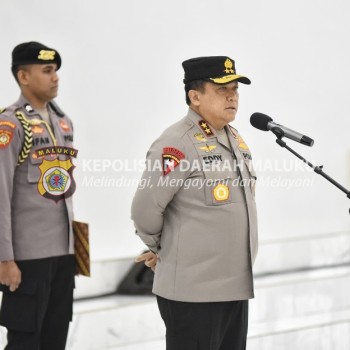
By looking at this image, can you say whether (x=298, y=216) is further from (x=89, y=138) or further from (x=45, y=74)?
(x=45, y=74)

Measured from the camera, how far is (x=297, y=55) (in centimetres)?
430

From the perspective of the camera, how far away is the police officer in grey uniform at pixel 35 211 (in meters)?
2.32

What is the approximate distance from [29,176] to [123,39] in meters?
1.39

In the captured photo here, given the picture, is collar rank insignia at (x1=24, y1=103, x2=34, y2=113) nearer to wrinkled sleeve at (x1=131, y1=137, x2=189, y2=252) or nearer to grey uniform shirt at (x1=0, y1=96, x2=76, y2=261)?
grey uniform shirt at (x1=0, y1=96, x2=76, y2=261)

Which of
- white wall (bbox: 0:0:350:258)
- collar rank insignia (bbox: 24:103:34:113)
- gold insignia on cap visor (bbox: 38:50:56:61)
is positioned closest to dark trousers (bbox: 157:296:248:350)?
collar rank insignia (bbox: 24:103:34:113)

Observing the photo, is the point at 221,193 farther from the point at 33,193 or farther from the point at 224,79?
the point at 33,193

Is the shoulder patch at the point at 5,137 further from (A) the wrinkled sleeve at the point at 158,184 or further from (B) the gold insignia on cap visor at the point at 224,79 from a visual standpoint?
(B) the gold insignia on cap visor at the point at 224,79

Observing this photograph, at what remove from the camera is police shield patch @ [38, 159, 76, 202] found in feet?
7.93

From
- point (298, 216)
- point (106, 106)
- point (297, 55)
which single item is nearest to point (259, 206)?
point (298, 216)

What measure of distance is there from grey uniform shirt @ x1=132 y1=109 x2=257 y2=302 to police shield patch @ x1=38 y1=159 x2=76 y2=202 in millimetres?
499

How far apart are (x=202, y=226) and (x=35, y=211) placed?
682 mm

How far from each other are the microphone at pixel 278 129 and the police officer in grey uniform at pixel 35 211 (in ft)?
2.45

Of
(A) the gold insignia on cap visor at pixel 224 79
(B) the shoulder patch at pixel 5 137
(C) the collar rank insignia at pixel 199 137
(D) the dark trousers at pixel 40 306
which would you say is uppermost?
(A) the gold insignia on cap visor at pixel 224 79

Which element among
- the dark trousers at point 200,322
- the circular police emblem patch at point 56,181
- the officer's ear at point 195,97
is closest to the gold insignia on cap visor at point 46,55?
the circular police emblem patch at point 56,181
